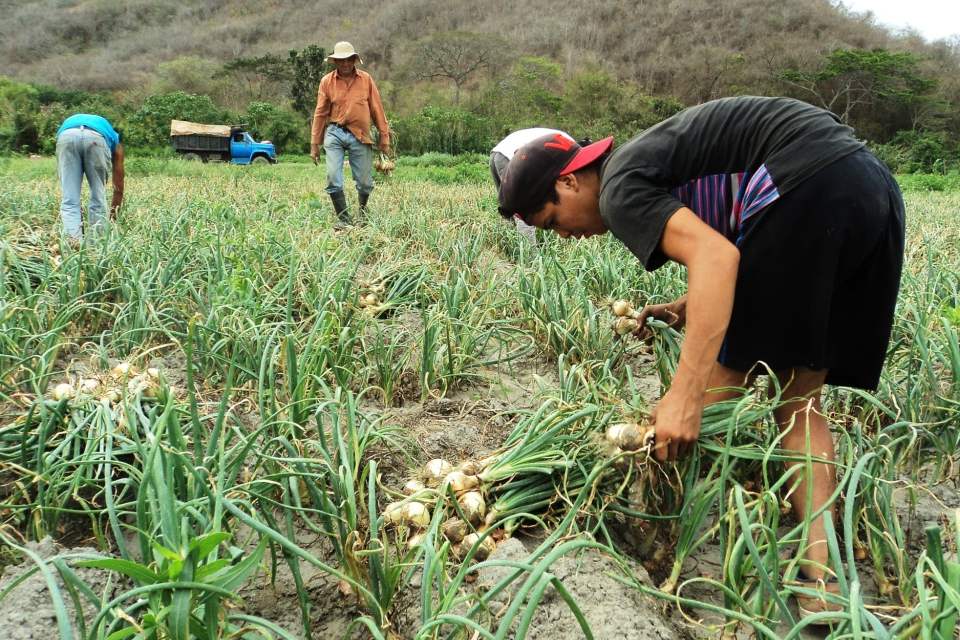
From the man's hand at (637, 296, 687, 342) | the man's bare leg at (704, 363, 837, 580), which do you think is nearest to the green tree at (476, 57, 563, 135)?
the man's hand at (637, 296, 687, 342)

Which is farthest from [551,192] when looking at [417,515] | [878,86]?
[878,86]

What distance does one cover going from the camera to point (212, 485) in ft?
4.69

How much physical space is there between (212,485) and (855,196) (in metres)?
1.49

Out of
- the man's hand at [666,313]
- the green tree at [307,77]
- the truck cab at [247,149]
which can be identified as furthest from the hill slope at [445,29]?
the man's hand at [666,313]

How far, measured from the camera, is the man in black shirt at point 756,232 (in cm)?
138

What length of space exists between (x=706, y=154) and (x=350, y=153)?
15.0ft

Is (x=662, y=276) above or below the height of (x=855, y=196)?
below

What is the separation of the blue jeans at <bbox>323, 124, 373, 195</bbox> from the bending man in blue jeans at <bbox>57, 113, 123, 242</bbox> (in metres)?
1.60

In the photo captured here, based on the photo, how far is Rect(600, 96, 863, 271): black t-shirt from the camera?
142cm

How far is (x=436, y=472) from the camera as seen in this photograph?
1.72m

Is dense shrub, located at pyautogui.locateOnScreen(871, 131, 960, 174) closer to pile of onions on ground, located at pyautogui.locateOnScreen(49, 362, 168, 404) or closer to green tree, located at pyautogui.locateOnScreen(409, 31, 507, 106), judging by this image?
pile of onions on ground, located at pyautogui.locateOnScreen(49, 362, 168, 404)

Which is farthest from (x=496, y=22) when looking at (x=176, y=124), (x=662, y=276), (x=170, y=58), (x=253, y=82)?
(x=662, y=276)

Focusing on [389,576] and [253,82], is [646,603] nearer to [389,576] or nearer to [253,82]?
[389,576]

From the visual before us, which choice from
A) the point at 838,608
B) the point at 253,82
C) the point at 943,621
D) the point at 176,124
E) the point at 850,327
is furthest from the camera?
the point at 253,82
